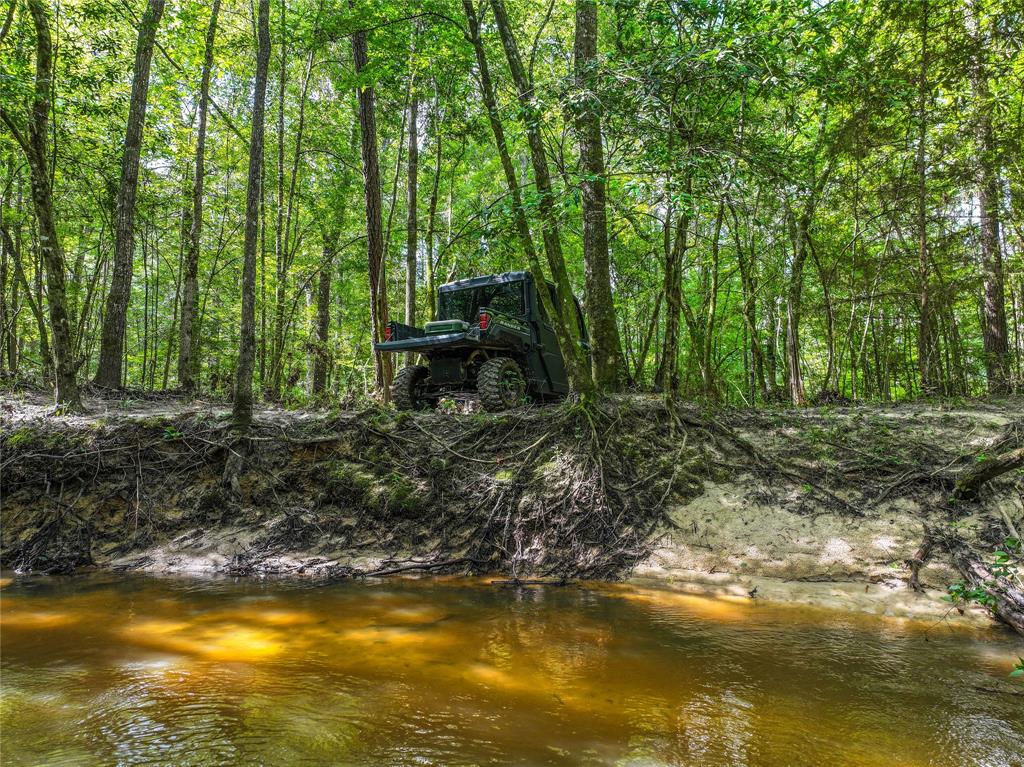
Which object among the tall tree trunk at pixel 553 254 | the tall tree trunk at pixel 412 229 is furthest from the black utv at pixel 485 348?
the tall tree trunk at pixel 553 254

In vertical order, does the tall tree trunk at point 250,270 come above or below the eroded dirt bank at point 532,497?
above

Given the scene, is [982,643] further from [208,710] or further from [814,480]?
[208,710]

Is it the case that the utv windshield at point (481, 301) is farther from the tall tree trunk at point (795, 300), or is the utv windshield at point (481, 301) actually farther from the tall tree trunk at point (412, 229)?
the tall tree trunk at point (795, 300)

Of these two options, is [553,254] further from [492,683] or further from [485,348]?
[492,683]

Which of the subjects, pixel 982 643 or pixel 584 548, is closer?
pixel 982 643

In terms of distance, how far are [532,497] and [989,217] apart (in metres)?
8.36

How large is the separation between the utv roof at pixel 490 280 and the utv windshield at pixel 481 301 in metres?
0.05

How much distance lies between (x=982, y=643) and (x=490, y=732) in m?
2.89

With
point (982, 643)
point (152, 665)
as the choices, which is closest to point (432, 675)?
point (152, 665)

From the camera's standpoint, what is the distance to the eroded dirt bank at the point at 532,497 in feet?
14.2

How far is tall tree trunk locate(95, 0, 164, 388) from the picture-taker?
336 inches

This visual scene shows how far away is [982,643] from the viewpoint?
304 centimetres

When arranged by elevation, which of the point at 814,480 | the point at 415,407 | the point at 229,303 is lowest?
the point at 814,480

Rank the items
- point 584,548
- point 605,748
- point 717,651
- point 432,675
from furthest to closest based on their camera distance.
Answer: point 584,548 → point 717,651 → point 432,675 → point 605,748
